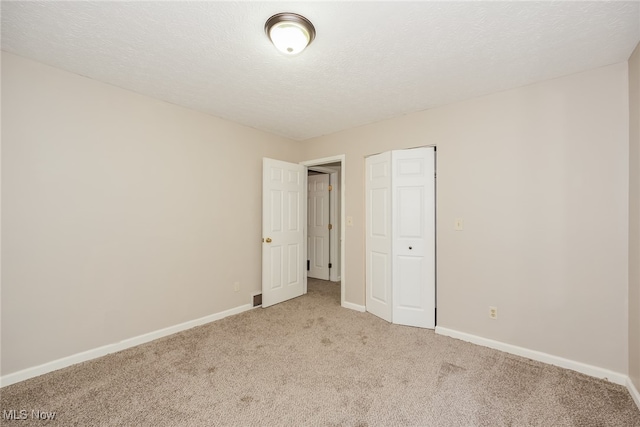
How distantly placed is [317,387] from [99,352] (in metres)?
1.99

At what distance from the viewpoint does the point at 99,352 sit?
251 cm

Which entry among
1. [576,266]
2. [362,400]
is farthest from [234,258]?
[576,266]

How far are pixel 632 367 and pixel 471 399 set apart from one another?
1235mm

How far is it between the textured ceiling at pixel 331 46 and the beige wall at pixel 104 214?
302mm

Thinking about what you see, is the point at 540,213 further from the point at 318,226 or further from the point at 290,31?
the point at 318,226

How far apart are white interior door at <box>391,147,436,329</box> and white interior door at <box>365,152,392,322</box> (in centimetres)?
8

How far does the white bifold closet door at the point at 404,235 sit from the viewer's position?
10.4 feet

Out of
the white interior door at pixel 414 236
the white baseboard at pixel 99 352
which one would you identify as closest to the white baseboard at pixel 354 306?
the white interior door at pixel 414 236

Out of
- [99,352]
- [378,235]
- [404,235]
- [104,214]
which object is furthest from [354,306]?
[104,214]

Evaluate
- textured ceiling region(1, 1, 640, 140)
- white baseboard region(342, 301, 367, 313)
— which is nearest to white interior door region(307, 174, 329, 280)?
white baseboard region(342, 301, 367, 313)

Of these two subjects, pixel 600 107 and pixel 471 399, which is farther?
pixel 600 107

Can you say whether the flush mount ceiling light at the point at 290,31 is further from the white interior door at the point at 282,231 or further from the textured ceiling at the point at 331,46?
the white interior door at the point at 282,231

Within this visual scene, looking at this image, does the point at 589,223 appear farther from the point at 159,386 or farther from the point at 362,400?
the point at 159,386

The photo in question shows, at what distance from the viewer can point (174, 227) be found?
305 cm
